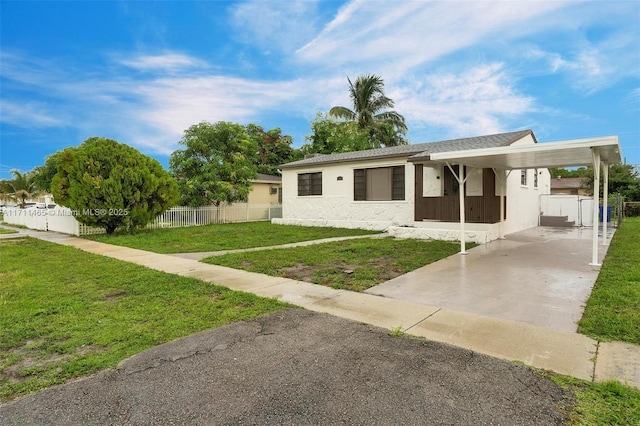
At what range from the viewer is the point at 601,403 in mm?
2422

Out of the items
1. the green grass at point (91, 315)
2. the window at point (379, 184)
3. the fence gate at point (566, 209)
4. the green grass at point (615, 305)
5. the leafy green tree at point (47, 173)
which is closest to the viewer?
the green grass at point (91, 315)

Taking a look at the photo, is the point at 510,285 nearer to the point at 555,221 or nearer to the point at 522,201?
the point at 522,201

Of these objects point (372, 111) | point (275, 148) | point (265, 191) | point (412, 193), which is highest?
point (372, 111)

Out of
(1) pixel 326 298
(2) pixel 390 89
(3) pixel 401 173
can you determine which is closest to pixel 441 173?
(3) pixel 401 173

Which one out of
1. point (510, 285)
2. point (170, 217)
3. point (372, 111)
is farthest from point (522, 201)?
point (372, 111)

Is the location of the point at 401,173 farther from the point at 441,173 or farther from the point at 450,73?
the point at 450,73

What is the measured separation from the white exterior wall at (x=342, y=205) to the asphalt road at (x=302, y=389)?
1138 cm

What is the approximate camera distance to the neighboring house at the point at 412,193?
39.5 feet

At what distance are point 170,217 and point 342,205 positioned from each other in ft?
30.2

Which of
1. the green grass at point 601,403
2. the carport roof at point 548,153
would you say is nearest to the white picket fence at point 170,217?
the carport roof at point 548,153

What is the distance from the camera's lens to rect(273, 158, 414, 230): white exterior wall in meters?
14.5

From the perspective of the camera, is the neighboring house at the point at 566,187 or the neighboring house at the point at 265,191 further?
the neighboring house at the point at 566,187

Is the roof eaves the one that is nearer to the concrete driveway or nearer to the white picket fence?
the white picket fence

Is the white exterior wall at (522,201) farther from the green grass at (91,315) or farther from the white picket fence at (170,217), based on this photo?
the white picket fence at (170,217)
